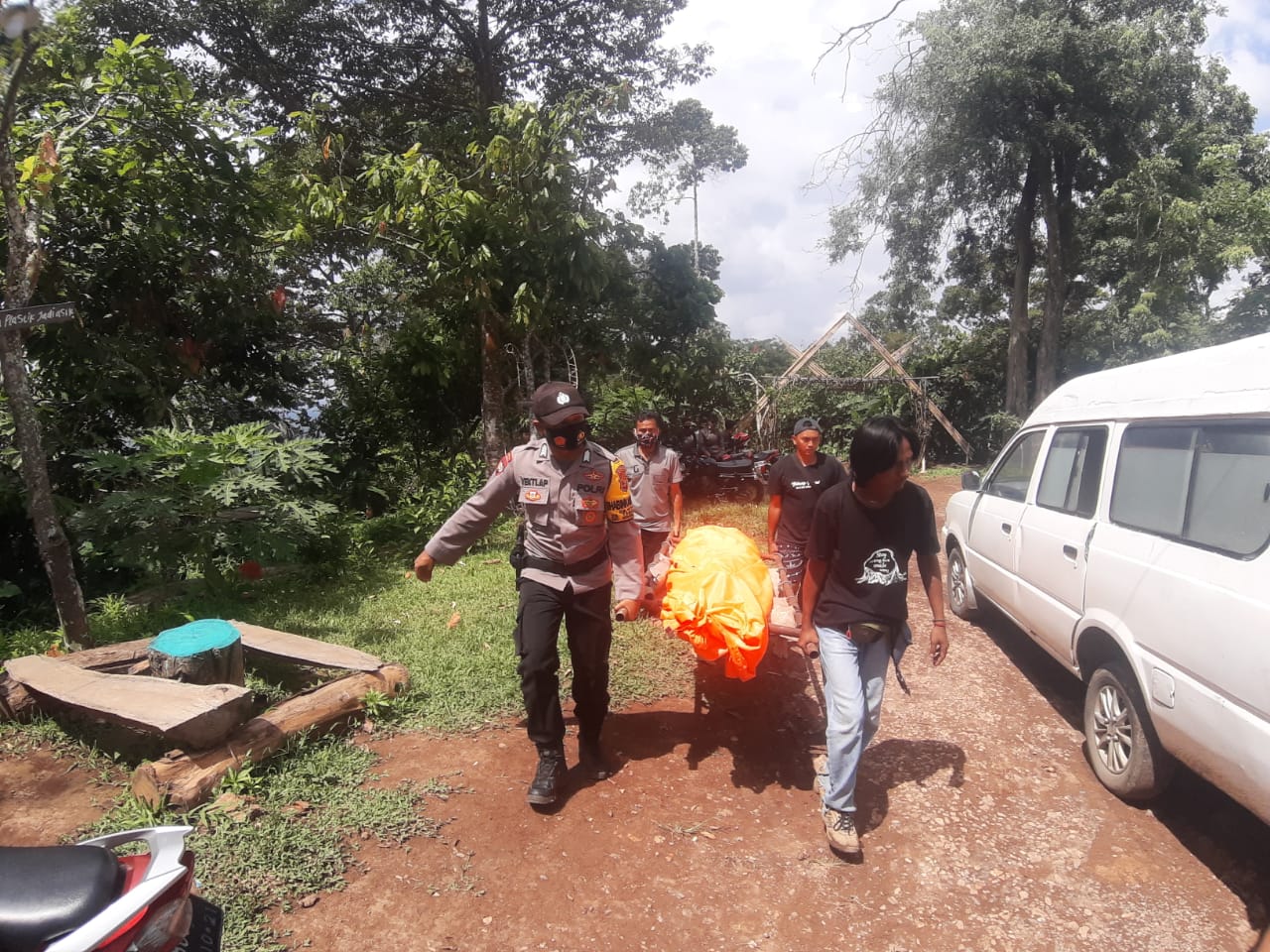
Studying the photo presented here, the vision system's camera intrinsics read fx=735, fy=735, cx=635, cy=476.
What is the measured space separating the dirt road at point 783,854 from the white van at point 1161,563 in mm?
390

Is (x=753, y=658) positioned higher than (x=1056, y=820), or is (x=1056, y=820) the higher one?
(x=753, y=658)

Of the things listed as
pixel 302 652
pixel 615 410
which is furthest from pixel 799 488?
pixel 615 410

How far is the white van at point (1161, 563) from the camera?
247 cm

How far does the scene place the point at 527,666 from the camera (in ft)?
10.7

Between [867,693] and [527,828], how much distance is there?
1.57 m

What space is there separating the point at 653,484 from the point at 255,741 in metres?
2.97

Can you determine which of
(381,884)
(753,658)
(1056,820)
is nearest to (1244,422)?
(1056,820)

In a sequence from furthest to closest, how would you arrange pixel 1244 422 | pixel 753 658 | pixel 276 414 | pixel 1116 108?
pixel 1116 108 → pixel 276 414 → pixel 753 658 → pixel 1244 422

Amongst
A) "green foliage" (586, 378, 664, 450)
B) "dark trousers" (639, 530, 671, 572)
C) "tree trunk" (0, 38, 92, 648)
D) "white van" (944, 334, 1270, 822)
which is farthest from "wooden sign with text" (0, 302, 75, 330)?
"green foliage" (586, 378, 664, 450)

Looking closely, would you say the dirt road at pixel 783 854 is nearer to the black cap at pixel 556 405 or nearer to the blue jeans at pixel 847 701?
the blue jeans at pixel 847 701

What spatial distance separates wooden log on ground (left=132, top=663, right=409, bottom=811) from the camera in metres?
3.14

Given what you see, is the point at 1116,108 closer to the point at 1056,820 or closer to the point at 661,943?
the point at 1056,820

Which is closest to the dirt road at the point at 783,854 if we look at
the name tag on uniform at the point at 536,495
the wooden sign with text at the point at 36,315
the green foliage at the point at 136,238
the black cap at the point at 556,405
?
the name tag on uniform at the point at 536,495

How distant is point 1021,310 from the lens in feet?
54.6
